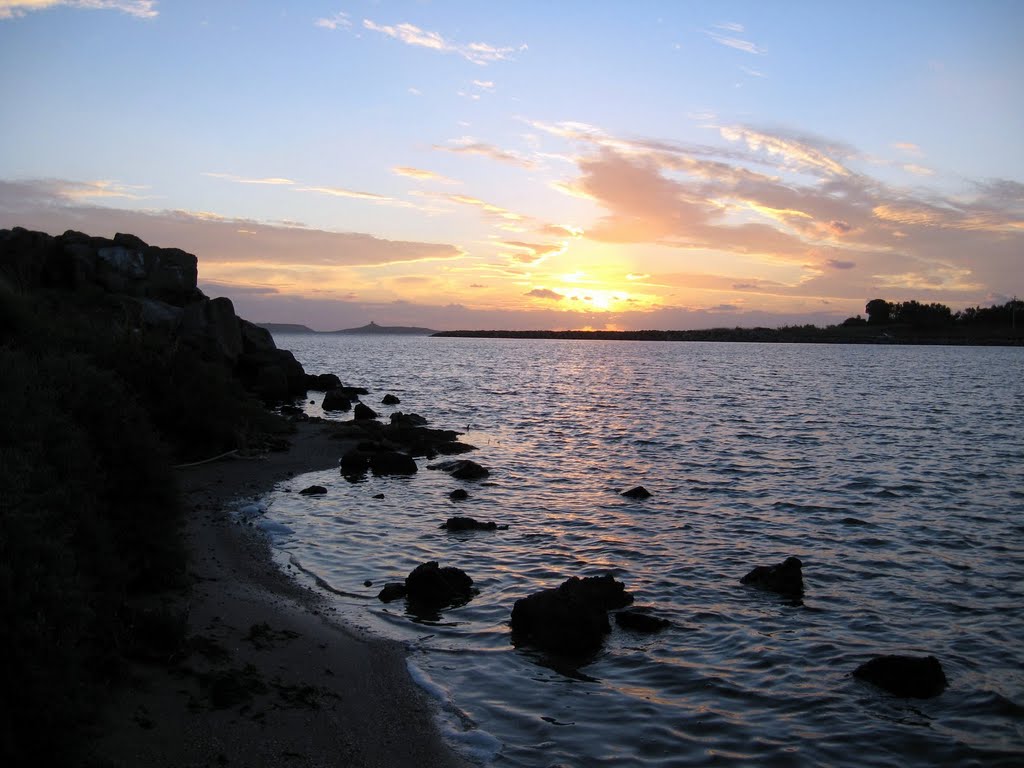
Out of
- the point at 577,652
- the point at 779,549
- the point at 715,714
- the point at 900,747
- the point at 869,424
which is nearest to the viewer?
the point at 900,747

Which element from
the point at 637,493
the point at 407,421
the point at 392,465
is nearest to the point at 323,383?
the point at 407,421

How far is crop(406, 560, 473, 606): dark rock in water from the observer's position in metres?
11.4

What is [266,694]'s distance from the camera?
24.6ft

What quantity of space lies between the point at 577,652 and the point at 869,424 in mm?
30803

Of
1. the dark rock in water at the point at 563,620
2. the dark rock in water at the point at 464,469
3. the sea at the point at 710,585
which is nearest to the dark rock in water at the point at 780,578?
the sea at the point at 710,585

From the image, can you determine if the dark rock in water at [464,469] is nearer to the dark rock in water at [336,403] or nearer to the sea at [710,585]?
the sea at [710,585]

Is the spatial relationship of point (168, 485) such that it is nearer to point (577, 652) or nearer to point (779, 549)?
point (577, 652)

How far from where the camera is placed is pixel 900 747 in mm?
7781

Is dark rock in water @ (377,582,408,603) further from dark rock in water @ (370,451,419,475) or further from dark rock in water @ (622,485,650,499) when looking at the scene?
dark rock in water @ (370,451,419,475)

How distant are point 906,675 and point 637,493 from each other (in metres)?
10.6

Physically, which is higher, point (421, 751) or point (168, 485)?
point (168, 485)

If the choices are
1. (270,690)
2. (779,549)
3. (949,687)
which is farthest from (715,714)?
(779,549)

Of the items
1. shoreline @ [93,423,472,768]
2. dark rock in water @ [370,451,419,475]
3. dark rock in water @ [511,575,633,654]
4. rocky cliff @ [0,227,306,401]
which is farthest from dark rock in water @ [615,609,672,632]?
rocky cliff @ [0,227,306,401]

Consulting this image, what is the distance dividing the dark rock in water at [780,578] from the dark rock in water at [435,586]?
4.67 m
